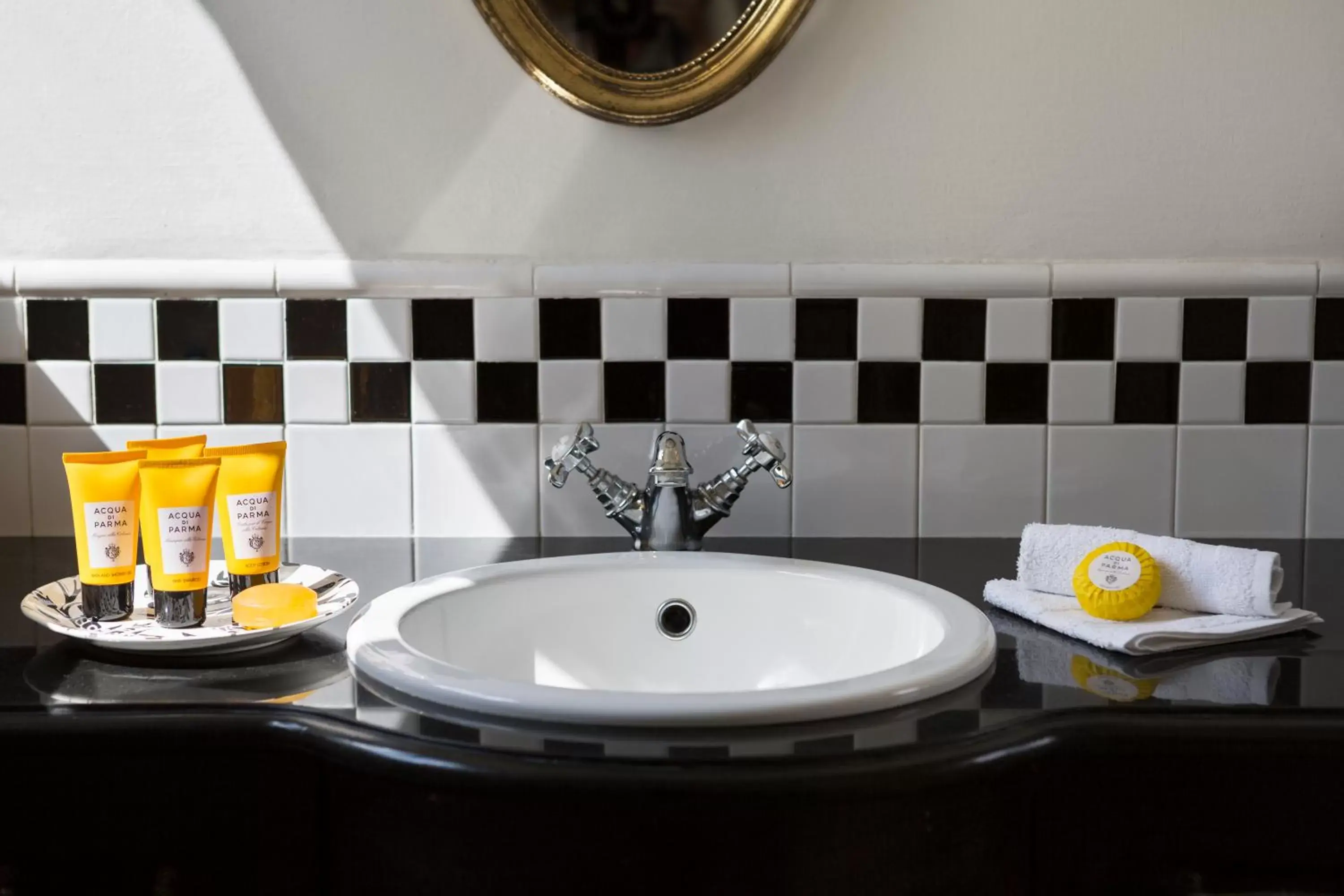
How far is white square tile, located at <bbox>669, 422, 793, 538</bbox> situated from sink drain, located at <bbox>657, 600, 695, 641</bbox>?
0.20 m

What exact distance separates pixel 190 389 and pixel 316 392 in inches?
5.5

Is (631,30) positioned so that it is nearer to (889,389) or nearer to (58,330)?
(889,389)

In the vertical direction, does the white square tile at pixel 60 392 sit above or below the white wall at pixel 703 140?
below

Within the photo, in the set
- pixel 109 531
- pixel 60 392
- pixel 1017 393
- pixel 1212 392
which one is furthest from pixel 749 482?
pixel 60 392

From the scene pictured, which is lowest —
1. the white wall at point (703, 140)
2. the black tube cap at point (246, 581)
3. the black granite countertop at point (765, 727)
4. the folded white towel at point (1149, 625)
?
the black granite countertop at point (765, 727)

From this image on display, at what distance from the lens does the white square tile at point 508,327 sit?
45.8 inches

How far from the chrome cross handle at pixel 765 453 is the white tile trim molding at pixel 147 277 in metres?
0.56

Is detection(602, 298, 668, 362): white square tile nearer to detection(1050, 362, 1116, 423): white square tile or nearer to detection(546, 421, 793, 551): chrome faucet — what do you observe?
detection(546, 421, 793, 551): chrome faucet

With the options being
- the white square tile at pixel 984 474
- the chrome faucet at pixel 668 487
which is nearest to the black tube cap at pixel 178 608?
the chrome faucet at pixel 668 487

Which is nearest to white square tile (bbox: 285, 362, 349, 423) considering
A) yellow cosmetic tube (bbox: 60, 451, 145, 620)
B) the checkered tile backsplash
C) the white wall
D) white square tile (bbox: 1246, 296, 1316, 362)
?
the checkered tile backsplash

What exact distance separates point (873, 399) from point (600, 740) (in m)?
0.67

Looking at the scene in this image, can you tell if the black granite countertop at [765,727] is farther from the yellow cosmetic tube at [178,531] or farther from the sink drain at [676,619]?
the sink drain at [676,619]

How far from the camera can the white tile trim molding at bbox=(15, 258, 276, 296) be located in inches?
45.4

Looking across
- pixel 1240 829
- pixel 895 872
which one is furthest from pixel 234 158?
pixel 1240 829
